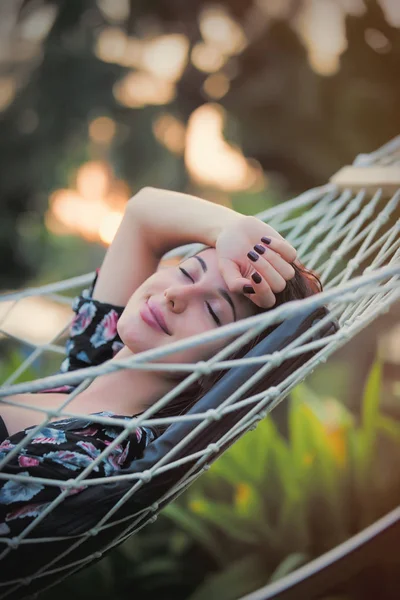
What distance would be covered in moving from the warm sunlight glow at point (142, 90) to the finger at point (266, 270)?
210 centimetres

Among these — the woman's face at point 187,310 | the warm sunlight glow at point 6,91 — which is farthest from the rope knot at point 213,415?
the warm sunlight glow at point 6,91

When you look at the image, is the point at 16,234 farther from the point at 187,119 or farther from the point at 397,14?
the point at 397,14

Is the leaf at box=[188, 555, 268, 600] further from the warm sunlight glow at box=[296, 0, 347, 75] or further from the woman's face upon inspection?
the warm sunlight glow at box=[296, 0, 347, 75]

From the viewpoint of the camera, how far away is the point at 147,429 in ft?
2.96

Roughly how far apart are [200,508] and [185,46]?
73.6 inches

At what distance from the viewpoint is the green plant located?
157 centimetres

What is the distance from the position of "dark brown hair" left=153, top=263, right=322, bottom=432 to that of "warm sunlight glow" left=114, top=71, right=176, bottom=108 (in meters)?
2.05

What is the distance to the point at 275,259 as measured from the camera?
2.74ft

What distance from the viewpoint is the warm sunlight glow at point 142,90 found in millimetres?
2811

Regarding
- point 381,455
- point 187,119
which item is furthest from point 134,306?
point 187,119

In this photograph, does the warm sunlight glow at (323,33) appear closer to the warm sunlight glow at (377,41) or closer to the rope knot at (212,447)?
the warm sunlight glow at (377,41)

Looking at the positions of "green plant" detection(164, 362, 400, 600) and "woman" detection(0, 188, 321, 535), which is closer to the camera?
"woman" detection(0, 188, 321, 535)

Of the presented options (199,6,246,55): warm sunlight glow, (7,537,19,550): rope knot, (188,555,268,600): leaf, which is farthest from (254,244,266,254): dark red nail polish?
(199,6,246,55): warm sunlight glow

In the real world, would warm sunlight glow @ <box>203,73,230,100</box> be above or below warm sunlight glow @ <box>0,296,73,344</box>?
above
